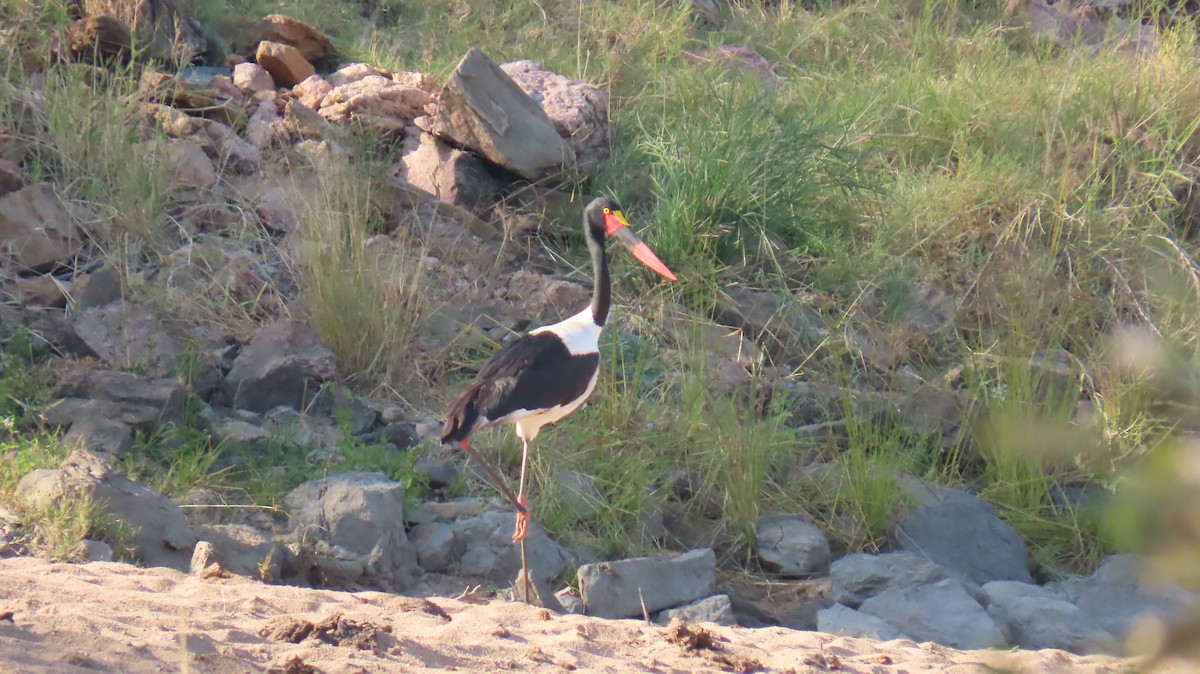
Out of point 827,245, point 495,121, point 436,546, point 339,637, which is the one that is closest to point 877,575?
point 436,546

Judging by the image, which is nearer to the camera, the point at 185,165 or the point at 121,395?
the point at 121,395

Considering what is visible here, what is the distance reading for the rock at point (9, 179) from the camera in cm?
634

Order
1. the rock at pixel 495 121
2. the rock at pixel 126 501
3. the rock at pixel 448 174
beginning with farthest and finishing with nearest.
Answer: the rock at pixel 448 174
the rock at pixel 495 121
the rock at pixel 126 501

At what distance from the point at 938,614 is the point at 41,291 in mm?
4228

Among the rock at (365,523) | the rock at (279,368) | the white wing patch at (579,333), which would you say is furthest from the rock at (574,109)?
the rock at (365,523)

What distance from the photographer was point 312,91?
7656 millimetres

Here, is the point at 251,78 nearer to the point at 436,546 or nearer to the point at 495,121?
the point at 495,121

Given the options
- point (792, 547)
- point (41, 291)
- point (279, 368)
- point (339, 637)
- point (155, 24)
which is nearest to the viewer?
point (339, 637)

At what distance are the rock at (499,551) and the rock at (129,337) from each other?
1.63 meters

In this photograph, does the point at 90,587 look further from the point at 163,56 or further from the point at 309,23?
the point at 309,23

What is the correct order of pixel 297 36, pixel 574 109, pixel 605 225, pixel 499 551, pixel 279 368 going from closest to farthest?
1. pixel 499 551
2. pixel 605 225
3. pixel 279 368
4. pixel 574 109
5. pixel 297 36

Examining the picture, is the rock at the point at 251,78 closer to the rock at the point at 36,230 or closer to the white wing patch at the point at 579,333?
the rock at the point at 36,230

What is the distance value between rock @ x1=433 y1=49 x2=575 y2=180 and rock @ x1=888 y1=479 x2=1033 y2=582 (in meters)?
2.87

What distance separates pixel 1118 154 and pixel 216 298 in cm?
531
